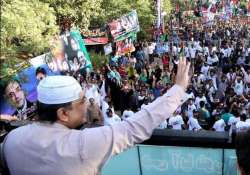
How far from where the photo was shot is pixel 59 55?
12.2 meters

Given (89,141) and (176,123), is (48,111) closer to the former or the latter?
(89,141)

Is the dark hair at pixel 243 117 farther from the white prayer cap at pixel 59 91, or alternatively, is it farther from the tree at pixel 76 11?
the tree at pixel 76 11

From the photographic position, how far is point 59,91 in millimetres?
2043

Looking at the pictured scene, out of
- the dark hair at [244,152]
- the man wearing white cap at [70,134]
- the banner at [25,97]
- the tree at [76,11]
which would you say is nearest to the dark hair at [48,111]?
the man wearing white cap at [70,134]

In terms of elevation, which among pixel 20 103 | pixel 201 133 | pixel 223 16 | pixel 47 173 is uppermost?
pixel 47 173

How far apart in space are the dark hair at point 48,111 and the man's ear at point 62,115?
0.01 meters

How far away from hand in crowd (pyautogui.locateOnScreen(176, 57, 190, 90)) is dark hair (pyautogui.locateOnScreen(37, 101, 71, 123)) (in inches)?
18.5

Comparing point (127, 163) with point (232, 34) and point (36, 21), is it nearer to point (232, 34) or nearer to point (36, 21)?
point (36, 21)

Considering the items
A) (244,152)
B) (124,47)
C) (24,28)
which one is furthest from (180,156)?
(124,47)

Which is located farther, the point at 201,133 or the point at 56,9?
the point at 56,9

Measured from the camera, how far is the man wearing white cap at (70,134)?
6.40ft

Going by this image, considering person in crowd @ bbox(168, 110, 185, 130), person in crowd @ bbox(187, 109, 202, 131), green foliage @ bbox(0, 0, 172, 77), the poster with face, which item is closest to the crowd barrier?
green foliage @ bbox(0, 0, 172, 77)

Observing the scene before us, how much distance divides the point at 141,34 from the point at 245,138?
2098cm

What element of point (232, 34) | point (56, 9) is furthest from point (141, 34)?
point (56, 9)
